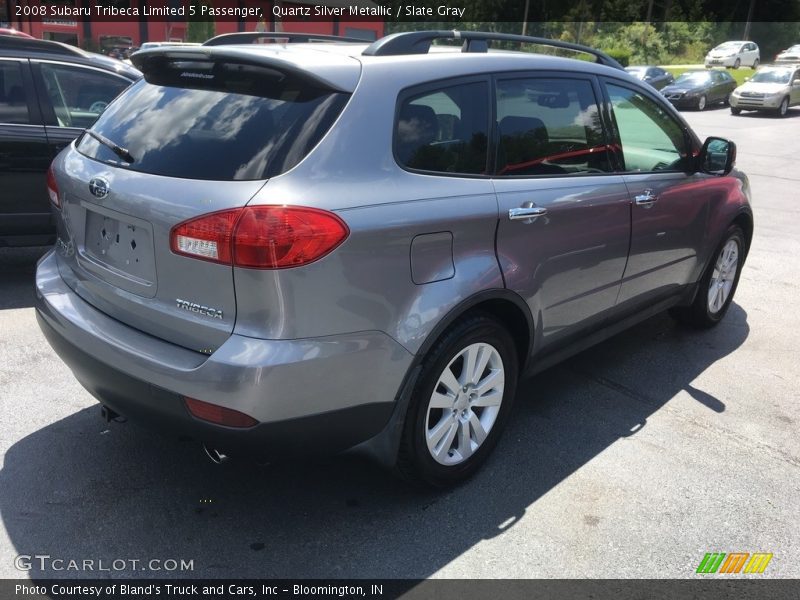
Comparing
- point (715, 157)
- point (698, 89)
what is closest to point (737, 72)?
point (698, 89)

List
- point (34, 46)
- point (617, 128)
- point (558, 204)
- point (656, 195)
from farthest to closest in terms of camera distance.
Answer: point (34, 46)
point (656, 195)
point (617, 128)
point (558, 204)

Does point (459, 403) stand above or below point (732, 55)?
above

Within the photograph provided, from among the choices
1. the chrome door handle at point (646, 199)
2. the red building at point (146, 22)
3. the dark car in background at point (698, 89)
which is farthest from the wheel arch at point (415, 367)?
the red building at point (146, 22)

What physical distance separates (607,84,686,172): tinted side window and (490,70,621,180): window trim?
0.11 meters

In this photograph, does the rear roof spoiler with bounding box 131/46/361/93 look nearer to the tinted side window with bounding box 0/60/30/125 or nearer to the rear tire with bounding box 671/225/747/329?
the tinted side window with bounding box 0/60/30/125

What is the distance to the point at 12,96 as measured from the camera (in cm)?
531

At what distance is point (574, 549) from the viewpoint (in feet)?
9.41

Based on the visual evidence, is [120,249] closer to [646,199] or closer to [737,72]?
[646,199]

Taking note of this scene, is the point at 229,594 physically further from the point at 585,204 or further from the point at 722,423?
the point at 722,423

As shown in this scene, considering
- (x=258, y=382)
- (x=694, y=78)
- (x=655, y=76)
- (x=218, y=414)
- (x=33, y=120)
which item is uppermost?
(x=33, y=120)

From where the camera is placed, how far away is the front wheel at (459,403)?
9.46 ft

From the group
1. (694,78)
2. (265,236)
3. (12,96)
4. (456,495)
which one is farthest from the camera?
(694,78)

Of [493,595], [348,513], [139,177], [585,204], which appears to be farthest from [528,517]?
[139,177]

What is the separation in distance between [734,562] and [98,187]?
2836 millimetres
